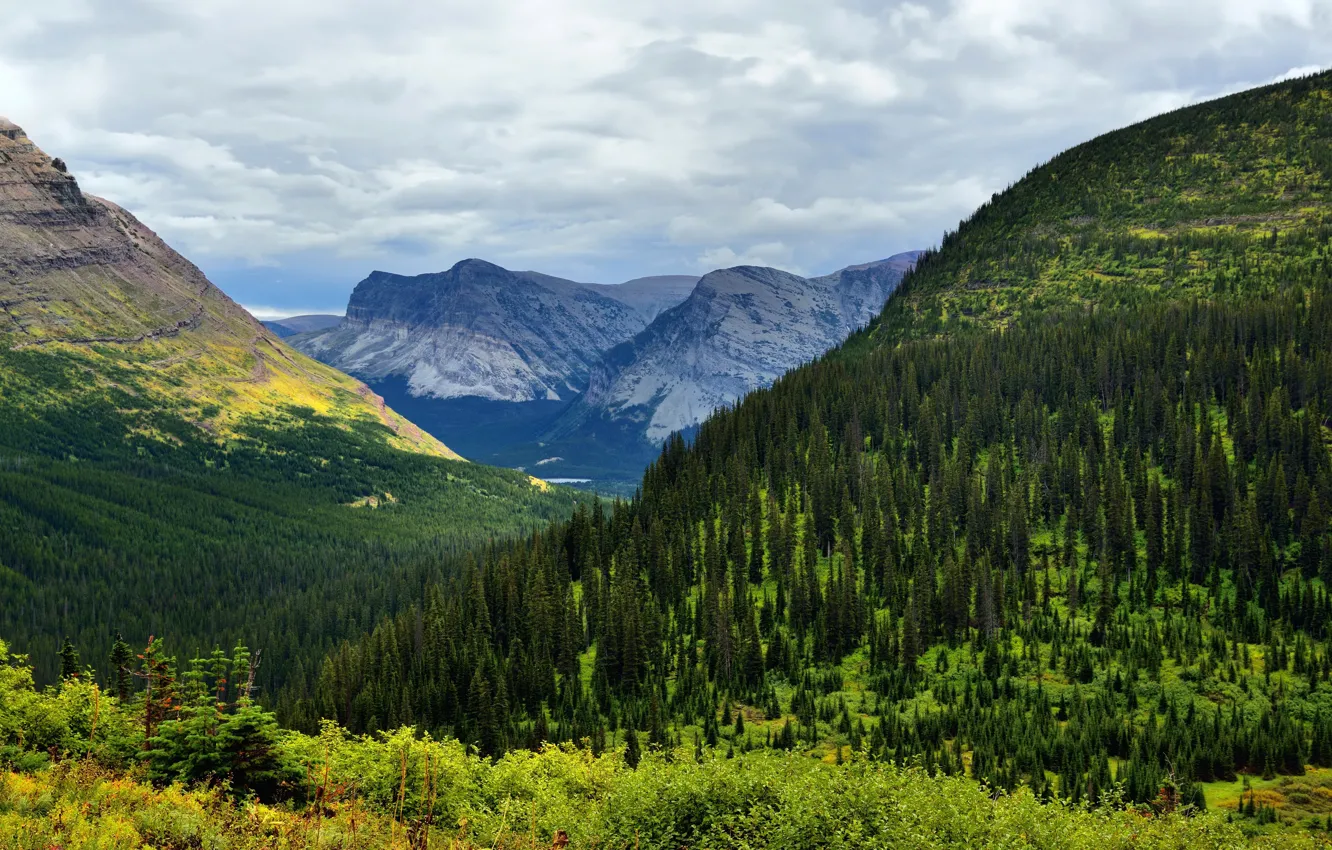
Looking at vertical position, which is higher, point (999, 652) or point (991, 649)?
point (991, 649)

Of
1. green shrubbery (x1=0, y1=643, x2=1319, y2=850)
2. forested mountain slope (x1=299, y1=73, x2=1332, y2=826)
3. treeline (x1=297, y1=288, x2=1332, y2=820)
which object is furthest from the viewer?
treeline (x1=297, y1=288, x2=1332, y2=820)

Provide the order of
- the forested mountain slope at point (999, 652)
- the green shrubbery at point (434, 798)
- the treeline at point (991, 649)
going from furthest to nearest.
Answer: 1. the treeline at point (991, 649)
2. the forested mountain slope at point (999, 652)
3. the green shrubbery at point (434, 798)

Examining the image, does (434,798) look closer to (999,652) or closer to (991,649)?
(991,649)

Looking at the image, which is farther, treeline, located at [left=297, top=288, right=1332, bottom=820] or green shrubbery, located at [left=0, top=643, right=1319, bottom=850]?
treeline, located at [left=297, top=288, right=1332, bottom=820]

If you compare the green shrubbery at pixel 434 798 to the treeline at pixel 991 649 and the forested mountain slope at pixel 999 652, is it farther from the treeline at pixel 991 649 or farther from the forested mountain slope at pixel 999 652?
the treeline at pixel 991 649

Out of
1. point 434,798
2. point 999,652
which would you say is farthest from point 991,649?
point 434,798

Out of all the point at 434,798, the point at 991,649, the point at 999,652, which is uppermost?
the point at 434,798

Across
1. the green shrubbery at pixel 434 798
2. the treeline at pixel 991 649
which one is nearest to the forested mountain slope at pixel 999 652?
the treeline at pixel 991 649

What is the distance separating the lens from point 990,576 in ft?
593

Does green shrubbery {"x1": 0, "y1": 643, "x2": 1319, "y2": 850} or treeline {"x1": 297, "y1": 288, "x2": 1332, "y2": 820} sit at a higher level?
green shrubbery {"x1": 0, "y1": 643, "x2": 1319, "y2": 850}

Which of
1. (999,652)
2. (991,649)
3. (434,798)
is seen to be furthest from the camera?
(999,652)

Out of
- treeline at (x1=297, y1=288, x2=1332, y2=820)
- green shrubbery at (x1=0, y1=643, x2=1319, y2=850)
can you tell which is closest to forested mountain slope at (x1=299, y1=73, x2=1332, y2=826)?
treeline at (x1=297, y1=288, x2=1332, y2=820)

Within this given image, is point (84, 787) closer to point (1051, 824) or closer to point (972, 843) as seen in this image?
point (972, 843)

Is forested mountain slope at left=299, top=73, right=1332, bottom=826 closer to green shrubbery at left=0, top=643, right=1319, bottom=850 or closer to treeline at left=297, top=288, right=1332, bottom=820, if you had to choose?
treeline at left=297, top=288, right=1332, bottom=820
